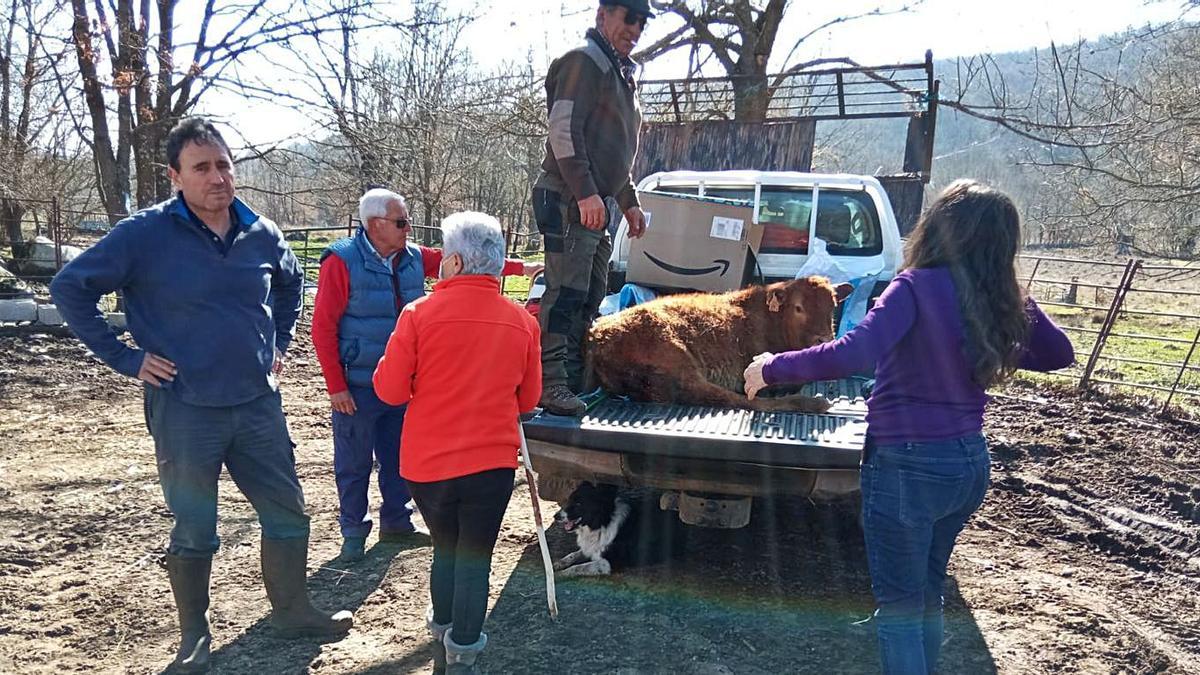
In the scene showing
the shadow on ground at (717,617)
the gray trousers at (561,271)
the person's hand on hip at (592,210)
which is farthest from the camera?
the gray trousers at (561,271)

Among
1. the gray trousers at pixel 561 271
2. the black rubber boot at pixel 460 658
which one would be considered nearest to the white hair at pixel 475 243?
the gray trousers at pixel 561 271

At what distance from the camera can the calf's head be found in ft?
14.9

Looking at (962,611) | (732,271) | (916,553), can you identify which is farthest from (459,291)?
(732,271)

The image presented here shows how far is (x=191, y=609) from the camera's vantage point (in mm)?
3088

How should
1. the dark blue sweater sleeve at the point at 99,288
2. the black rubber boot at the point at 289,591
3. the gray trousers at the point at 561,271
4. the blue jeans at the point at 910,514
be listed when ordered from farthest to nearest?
the gray trousers at the point at 561,271
the black rubber boot at the point at 289,591
the dark blue sweater sleeve at the point at 99,288
the blue jeans at the point at 910,514

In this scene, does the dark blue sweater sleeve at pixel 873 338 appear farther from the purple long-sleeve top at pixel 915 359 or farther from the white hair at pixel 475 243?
the white hair at pixel 475 243

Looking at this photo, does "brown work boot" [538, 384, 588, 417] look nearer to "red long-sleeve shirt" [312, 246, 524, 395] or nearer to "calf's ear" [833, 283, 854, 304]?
"red long-sleeve shirt" [312, 246, 524, 395]

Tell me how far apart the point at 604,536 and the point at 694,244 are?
2.25m

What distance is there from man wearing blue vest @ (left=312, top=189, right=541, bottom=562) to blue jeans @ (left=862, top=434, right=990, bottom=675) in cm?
257

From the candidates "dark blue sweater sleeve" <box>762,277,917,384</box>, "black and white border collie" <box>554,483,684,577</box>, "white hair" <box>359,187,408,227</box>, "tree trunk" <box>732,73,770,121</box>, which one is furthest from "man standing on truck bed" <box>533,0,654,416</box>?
"tree trunk" <box>732,73,770,121</box>

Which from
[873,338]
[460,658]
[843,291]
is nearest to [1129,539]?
[843,291]

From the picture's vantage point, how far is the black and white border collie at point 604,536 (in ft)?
13.1

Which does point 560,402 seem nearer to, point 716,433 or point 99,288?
point 716,433

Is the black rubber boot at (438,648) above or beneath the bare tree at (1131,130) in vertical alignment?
beneath
